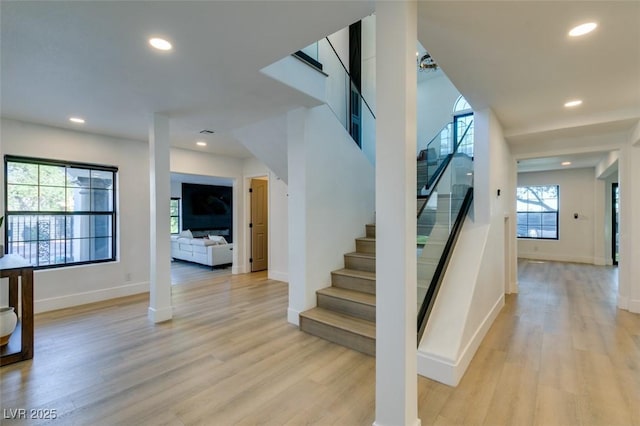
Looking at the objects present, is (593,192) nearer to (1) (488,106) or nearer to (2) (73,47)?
(1) (488,106)

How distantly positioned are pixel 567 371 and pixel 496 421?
1.13 meters

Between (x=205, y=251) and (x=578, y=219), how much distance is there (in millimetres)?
9972

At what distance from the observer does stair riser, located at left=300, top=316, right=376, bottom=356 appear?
2.78 meters

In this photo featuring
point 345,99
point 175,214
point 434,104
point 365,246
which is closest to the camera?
point 365,246

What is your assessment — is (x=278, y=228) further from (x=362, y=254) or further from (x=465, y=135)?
(x=465, y=135)

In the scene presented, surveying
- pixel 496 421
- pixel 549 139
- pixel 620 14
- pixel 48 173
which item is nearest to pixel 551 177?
pixel 549 139

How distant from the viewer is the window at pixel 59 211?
3.96m

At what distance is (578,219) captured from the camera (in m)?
7.95

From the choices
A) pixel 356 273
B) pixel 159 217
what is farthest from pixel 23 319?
pixel 356 273

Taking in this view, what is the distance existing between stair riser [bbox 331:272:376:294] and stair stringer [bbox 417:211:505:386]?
82 centimetres

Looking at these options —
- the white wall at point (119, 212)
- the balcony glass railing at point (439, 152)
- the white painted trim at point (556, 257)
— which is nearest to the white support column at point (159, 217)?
the white wall at point (119, 212)

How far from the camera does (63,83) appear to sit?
2.79 meters

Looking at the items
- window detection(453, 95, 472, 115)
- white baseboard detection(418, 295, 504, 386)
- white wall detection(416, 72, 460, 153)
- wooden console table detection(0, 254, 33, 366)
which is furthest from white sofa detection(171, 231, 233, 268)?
window detection(453, 95, 472, 115)

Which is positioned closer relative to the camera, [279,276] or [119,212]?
[119,212]
